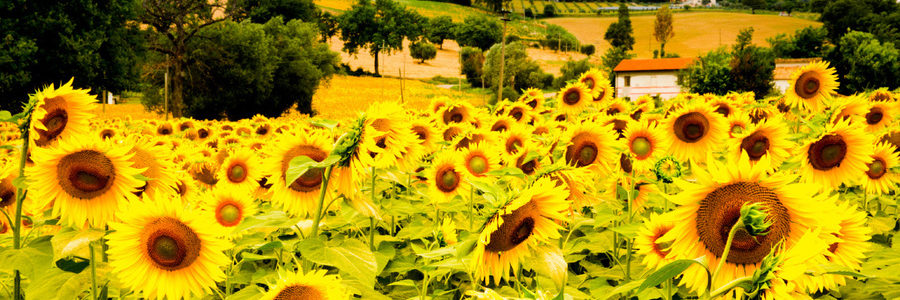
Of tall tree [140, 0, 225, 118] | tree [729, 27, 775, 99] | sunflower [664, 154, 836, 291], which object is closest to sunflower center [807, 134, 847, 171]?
sunflower [664, 154, 836, 291]

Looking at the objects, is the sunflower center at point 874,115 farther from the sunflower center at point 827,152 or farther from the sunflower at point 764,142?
the sunflower center at point 827,152

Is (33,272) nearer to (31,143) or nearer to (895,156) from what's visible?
(31,143)

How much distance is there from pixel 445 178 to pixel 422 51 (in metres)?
78.4

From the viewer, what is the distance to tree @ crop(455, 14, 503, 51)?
3526 inches

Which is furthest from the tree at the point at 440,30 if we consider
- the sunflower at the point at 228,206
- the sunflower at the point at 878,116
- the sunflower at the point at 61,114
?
Answer: the sunflower at the point at 61,114

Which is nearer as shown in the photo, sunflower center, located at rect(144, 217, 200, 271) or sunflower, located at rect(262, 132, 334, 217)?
sunflower center, located at rect(144, 217, 200, 271)

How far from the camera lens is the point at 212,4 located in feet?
95.6

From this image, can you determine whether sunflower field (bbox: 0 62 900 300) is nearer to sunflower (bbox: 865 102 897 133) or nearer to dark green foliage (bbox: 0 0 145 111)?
sunflower (bbox: 865 102 897 133)

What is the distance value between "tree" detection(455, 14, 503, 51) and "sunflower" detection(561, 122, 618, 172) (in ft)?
288

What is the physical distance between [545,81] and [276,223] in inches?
2502

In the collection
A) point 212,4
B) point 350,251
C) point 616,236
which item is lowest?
point 616,236

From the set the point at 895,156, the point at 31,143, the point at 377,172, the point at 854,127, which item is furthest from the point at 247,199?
the point at 895,156

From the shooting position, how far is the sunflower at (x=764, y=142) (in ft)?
10.9

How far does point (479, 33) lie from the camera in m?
89.5
